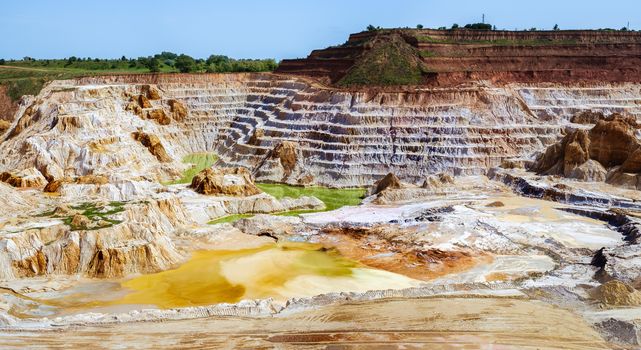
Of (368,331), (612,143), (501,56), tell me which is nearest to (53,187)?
(368,331)

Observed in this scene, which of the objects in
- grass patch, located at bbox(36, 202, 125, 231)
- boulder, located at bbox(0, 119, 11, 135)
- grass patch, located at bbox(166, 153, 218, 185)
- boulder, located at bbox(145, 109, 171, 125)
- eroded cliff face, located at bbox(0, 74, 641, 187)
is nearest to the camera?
grass patch, located at bbox(36, 202, 125, 231)

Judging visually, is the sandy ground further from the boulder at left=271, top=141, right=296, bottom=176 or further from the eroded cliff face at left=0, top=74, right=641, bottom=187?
the boulder at left=271, top=141, right=296, bottom=176

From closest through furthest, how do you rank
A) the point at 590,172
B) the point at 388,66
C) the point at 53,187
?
the point at 53,187 < the point at 590,172 < the point at 388,66

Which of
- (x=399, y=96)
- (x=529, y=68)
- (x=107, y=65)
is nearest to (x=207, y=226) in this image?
(x=399, y=96)

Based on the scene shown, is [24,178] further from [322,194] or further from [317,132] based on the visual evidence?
[317,132]

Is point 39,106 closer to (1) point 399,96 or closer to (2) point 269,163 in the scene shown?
(2) point 269,163

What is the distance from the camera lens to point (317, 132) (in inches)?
2376

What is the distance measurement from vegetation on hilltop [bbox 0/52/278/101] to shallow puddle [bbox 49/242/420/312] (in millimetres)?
52569

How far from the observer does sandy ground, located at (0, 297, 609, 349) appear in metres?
21.5

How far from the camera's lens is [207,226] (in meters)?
39.4

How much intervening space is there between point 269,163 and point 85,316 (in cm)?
3372

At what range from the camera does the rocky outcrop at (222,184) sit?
47.6 metres

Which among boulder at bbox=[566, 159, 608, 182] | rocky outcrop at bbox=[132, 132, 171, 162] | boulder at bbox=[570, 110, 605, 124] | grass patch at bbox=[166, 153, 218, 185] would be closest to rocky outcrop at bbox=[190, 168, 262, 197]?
grass patch at bbox=[166, 153, 218, 185]

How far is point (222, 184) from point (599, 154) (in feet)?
99.4
